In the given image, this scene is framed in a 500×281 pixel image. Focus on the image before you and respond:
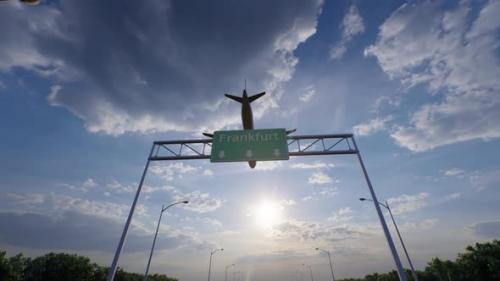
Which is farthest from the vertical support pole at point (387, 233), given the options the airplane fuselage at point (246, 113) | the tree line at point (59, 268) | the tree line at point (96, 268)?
the tree line at point (59, 268)

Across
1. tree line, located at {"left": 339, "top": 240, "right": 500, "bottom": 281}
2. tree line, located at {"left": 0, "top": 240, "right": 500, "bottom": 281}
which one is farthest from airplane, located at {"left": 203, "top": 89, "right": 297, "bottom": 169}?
tree line, located at {"left": 339, "top": 240, "right": 500, "bottom": 281}

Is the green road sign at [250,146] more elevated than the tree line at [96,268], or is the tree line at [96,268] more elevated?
the green road sign at [250,146]

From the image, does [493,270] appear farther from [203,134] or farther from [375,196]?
[203,134]

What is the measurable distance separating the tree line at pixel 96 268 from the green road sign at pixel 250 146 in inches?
1080

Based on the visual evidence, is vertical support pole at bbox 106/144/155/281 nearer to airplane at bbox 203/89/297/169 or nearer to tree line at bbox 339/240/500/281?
airplane at bbox 203/89/297/169

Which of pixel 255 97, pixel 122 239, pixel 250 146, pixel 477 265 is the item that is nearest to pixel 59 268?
pixel 122 239

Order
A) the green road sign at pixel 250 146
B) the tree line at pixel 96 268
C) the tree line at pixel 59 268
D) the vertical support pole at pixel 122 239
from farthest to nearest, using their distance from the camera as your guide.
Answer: the tree line at pixel 59 268 → the tree line at pixel 96 268 → the green road sign at pixel 250 146 → the vertical support pole at pixel 122 239

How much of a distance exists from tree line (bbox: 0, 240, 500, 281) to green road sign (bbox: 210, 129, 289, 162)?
2743cm

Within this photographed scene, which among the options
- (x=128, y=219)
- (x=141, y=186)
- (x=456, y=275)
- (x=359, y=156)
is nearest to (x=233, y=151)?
(x=141, y=186)

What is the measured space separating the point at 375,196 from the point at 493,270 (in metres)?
25.4

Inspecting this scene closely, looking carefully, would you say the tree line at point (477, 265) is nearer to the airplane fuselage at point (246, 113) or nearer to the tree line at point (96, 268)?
the tree line at point (96, 268)

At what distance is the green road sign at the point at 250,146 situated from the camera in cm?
1371

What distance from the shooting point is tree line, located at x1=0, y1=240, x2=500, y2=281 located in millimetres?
23969

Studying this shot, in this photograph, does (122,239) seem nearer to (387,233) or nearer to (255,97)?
(255,97)
